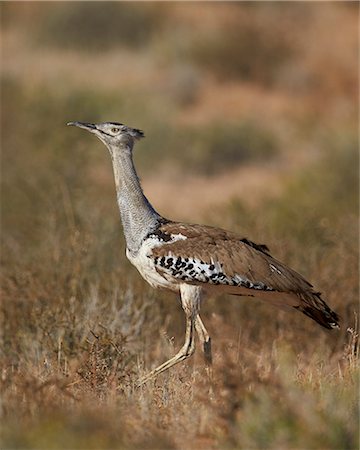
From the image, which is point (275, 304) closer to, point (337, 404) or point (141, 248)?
point (141, 248)

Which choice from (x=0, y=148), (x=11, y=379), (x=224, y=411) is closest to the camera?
(x=224, y=411)

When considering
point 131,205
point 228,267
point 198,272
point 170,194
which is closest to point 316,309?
point 228,267

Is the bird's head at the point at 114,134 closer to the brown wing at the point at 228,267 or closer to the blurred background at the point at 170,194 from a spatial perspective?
the brown wing at the point at 228,267

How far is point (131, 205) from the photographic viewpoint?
582cm

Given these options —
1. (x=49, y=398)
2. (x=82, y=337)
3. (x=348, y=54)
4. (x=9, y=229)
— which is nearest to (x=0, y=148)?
(x=9, y=229)

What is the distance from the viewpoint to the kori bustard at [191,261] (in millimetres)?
5672

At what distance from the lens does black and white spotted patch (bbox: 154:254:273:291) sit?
5617mm

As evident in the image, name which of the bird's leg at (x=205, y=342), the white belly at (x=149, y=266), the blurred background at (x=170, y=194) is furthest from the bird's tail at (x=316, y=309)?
the white belly at (x=149, y=266)

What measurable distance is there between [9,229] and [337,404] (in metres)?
6.13

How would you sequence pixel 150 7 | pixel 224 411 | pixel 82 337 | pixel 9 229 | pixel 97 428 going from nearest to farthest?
1. pixel 97 428
2. pixel 224 411
3. pixel 82 337
4. pixel 9 229
5. pixel 150 7

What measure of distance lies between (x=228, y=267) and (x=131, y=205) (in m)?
0.64

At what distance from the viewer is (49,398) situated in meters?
4.23

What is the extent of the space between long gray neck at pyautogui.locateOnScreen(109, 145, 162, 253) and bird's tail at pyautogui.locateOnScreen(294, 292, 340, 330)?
0.93 metres

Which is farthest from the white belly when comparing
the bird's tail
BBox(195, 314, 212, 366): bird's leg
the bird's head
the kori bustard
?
the bird's tail
